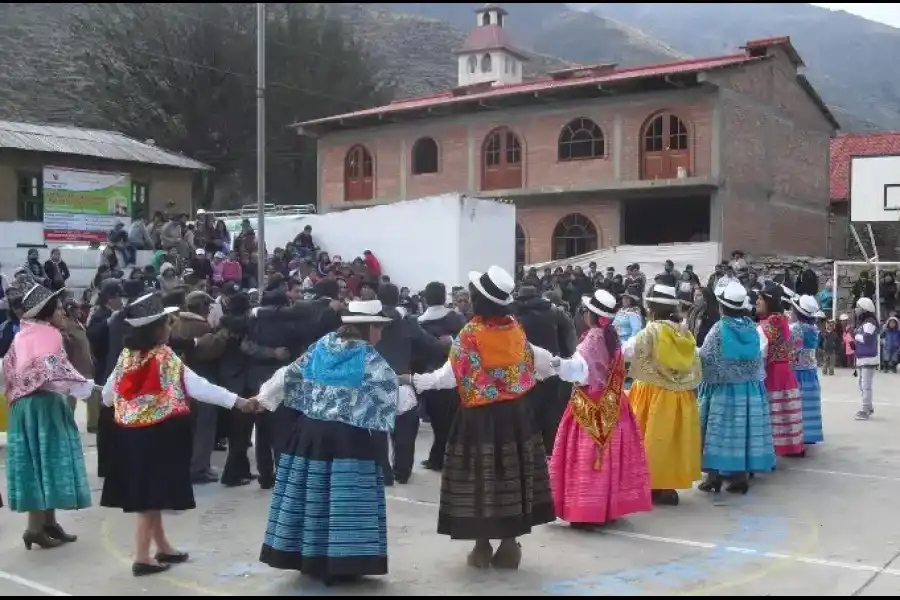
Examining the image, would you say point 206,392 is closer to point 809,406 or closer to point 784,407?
point 784,407

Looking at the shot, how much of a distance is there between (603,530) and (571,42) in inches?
4982

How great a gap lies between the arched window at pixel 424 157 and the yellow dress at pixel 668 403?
24.3 meters

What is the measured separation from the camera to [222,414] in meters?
8.92

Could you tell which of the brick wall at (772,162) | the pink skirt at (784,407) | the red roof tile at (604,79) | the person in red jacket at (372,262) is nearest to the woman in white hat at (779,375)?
the pink skirt at (784,407)

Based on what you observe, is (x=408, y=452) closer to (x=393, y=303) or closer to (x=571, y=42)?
(x=393, y=303)

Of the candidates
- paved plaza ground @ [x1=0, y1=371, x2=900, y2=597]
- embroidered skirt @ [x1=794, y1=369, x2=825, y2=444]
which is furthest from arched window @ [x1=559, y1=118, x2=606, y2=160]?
paved plaza ground @ [x1=0, y1=371, x2=900, y2=597]

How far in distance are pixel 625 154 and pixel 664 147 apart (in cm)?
110

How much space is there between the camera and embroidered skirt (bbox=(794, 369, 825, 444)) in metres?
9.93

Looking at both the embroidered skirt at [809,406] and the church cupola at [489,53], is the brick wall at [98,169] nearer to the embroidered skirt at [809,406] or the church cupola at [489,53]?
the embroidered skirt at [809,406]

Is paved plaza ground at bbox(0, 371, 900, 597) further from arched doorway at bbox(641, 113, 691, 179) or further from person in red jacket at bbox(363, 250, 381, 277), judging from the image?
arched doorway at bbox(641, 113, 691, 179)

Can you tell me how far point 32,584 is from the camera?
5738mm

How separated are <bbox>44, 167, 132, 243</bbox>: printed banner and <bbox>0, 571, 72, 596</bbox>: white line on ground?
1811 cm

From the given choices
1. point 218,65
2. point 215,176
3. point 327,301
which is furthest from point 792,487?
point 218,65

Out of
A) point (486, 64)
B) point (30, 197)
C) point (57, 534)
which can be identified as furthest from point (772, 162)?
point (486, 64)
